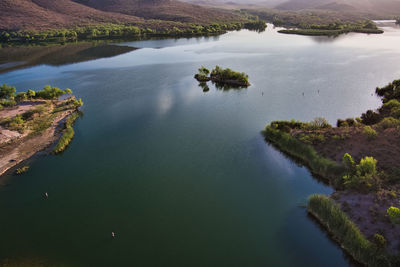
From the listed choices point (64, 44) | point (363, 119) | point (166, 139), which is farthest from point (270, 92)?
point (64, 44)

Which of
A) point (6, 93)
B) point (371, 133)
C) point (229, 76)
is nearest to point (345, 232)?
point (371, 133)

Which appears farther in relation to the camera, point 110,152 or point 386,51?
point 386,51

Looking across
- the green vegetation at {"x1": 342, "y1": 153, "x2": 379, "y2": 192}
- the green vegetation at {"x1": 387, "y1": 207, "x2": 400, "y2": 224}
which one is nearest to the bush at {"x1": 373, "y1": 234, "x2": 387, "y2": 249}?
the green vegetation at {"x1": 387, "y1": 207, "x2": 400, "y2": 224}

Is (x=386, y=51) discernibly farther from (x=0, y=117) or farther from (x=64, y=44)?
(x=64, y=44)

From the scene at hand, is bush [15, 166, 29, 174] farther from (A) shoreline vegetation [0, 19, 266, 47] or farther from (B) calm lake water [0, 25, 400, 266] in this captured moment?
(A) shoreline vegetation [0, 19, 266, 47]

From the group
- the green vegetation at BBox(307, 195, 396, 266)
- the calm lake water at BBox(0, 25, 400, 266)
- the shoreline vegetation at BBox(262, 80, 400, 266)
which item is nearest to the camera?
the green vegetation at BBox(307, 195, 396, 266)

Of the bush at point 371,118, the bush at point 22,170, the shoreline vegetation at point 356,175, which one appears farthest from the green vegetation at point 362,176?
the bush at point 22,170
